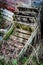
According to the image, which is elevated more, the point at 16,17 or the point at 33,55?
the point at 16,17

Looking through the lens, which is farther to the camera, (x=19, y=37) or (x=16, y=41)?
(x=19, y=37)

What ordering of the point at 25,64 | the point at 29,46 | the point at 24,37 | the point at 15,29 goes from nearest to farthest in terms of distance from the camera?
the point at 25,64, the point at 29,46, the point at 24,37, the point at 15,29

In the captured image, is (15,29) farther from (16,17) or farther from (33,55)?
(33,55)

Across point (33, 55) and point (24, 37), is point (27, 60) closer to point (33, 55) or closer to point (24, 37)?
point (33, 55)

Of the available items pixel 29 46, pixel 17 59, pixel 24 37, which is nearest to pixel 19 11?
pixel 24 37

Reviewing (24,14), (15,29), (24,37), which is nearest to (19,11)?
(24,14)

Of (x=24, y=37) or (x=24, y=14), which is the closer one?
(x=24, y=37)

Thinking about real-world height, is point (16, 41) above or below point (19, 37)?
below

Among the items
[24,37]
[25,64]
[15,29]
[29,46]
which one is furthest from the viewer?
[15,29]

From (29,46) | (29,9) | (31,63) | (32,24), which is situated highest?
(29,9)
